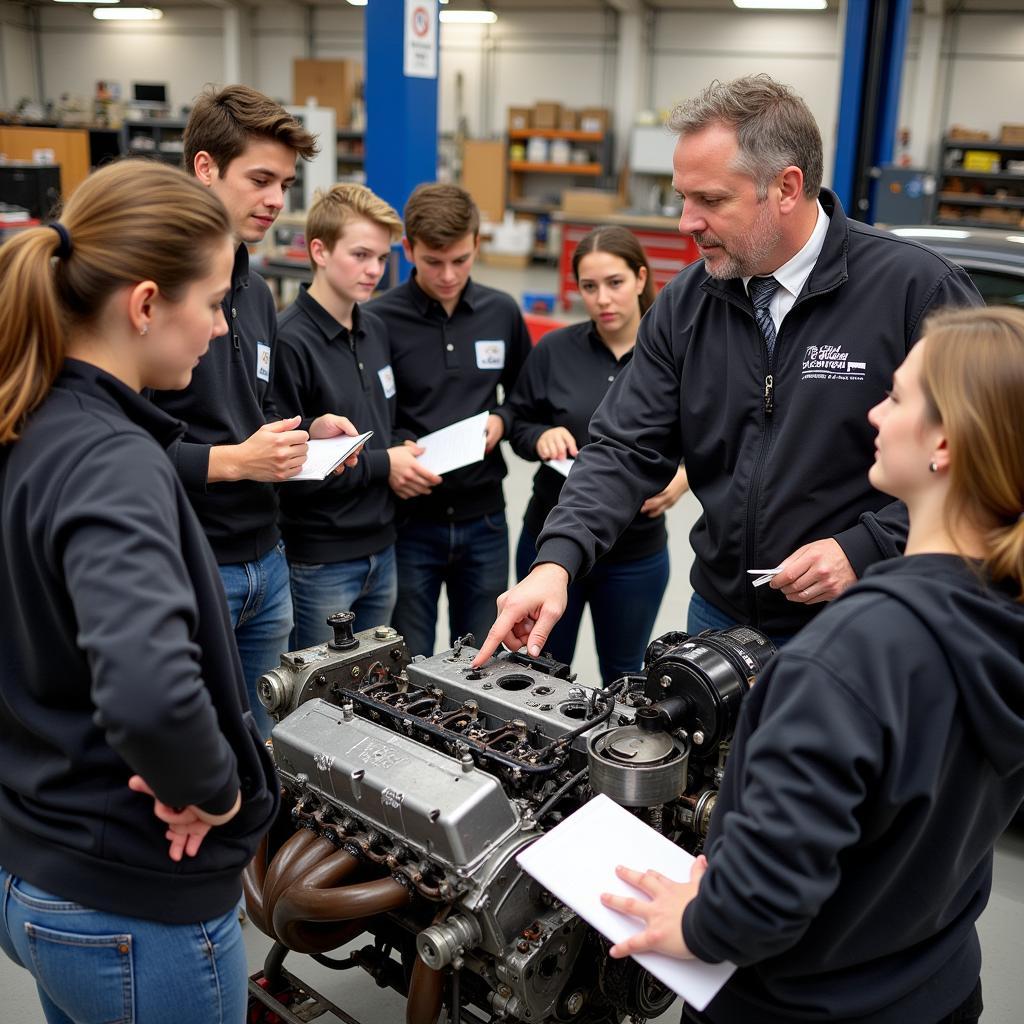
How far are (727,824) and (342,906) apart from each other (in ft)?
2.09

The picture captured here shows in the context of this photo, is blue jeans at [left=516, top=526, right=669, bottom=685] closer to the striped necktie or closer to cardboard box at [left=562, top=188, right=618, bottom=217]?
the striped necktie

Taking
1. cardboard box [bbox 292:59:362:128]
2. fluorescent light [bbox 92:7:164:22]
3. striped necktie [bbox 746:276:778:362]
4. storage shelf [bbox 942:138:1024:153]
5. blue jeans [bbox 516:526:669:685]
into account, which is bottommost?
blue jeans [bbox 516:526:669:685]

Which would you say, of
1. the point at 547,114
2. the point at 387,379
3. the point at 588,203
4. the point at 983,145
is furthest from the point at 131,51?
the point at 387,379

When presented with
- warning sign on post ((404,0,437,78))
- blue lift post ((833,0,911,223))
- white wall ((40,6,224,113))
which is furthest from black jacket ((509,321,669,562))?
white wall ((40,6,224,113))

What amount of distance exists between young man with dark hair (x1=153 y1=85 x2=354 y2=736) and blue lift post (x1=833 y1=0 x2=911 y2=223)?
4451mm

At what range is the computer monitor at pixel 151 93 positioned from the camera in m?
12.5

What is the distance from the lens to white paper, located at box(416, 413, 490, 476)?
101 inches

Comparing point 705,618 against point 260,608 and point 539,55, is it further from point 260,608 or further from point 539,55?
point 539,55

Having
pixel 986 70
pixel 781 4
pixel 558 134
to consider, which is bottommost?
pixel 558 134

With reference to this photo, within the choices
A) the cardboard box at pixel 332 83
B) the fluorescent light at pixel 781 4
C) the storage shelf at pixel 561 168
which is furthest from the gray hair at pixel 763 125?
the cardboard box at pixel 332 83

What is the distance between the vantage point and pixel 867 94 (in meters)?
5.64

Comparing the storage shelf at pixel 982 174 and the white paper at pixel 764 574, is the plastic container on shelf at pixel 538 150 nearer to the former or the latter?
the storage shelf at pixel 982 174

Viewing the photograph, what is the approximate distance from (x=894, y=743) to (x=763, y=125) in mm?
1168

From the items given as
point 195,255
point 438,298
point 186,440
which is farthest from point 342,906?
point 438,298
